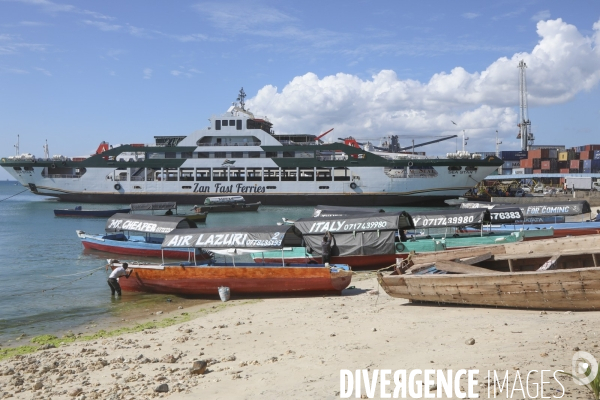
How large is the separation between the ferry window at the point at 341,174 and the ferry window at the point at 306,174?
2.32 metres

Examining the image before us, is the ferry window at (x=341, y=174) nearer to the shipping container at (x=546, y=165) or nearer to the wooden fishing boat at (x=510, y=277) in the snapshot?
the wooden fishing boat at (x=510, y=277)

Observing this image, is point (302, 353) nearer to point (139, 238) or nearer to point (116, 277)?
point (116, 277)

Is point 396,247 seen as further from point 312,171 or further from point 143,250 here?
point 312,171

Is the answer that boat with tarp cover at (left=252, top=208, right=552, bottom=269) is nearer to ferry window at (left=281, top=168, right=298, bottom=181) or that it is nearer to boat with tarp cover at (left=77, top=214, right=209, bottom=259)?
boat with tarp cover at (left=77, top=214, right=209, bottom=259)

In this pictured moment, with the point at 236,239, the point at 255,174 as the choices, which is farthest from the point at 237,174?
the point at 236,239

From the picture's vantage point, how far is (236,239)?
53.0ft

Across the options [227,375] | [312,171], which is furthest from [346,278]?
[312,171]

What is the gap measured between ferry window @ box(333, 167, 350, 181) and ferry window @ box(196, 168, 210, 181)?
13.7 metres

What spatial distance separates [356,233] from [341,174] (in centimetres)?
3663

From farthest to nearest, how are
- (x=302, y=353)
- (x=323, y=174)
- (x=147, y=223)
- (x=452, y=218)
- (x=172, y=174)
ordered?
(x=172, y=174) < (x=323, y=174) < (x=147, y=223) < (x=452, y=218) < (x=302, y=353)

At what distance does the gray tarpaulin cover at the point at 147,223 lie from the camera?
21344mm

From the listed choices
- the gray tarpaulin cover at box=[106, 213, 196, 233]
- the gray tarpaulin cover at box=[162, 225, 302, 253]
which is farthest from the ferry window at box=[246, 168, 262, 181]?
the gray tarpaulin cover at box=[162, 225, 302, 253]

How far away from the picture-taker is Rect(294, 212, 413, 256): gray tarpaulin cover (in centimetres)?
1856

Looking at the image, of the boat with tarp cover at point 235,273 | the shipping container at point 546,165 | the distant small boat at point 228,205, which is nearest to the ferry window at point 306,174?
the distant small boat at point 228,205
